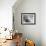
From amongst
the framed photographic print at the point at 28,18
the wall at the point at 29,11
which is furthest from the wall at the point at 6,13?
the framed photographic print at the point at 28,18

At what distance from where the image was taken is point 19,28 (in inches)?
220

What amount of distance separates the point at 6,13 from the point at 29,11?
146cm

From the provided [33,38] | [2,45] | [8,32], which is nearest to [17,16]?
[33,38]

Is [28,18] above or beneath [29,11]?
beneath

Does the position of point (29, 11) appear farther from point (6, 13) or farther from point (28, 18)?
point (6, 13)

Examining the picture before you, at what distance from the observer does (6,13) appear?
4.48 m

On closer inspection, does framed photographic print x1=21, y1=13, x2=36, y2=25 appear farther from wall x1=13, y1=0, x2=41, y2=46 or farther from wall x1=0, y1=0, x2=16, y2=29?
wall x1=0, y1=0, x2=16, y2=29

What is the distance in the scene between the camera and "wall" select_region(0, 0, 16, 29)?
4.42 metres

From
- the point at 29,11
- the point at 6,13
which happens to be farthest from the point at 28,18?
the point at 6,13

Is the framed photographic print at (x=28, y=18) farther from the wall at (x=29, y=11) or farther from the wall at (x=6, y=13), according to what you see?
the wall at (x=6, y=13)

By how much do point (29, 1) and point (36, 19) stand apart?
3.10 ft

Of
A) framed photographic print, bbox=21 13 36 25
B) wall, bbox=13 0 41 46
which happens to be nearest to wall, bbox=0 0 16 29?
wall, bbox=13 0 41 46

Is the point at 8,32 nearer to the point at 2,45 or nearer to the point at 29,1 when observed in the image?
the point at 2,45

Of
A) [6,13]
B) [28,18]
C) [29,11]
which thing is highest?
[29,11]
